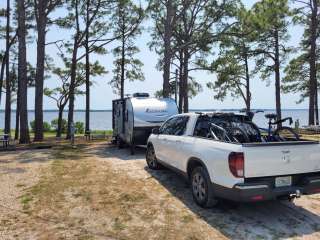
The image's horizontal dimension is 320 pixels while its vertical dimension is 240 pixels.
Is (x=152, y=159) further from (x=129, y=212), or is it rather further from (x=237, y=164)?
(x=237, y=164)

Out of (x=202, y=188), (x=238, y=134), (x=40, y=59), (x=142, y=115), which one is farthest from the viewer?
(x=40, y=59)

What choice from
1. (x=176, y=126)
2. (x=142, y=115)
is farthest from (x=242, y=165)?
(x=142, y=115)

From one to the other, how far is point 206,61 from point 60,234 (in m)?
24.5

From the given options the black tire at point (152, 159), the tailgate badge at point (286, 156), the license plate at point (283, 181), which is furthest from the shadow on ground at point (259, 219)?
the black tire at point (152, 159)

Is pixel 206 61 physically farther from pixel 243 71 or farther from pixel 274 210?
pixel 274 210

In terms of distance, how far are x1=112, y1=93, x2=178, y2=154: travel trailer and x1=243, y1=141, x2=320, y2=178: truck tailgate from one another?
740 cm

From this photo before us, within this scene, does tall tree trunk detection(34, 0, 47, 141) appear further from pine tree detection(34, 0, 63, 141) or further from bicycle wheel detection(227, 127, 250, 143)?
bicycle wheel detection(227, 127, 250, 143)

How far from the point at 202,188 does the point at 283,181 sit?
4.78ft

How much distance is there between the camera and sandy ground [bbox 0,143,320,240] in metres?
5.31

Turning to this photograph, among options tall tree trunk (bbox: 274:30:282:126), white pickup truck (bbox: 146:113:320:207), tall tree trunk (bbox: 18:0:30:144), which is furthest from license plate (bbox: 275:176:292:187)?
tall tree trunk (bbox: 274:30:282:126)

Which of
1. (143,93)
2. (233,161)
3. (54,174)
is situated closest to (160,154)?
(54,174)

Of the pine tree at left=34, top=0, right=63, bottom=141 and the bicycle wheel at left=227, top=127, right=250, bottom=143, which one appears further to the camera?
the pine tree at left=34, top=0, right=63, bottom=141

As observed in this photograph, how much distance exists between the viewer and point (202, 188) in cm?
640

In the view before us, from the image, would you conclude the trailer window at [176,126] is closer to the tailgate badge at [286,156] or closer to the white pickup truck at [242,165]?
the white pickup truck at [242,165]
